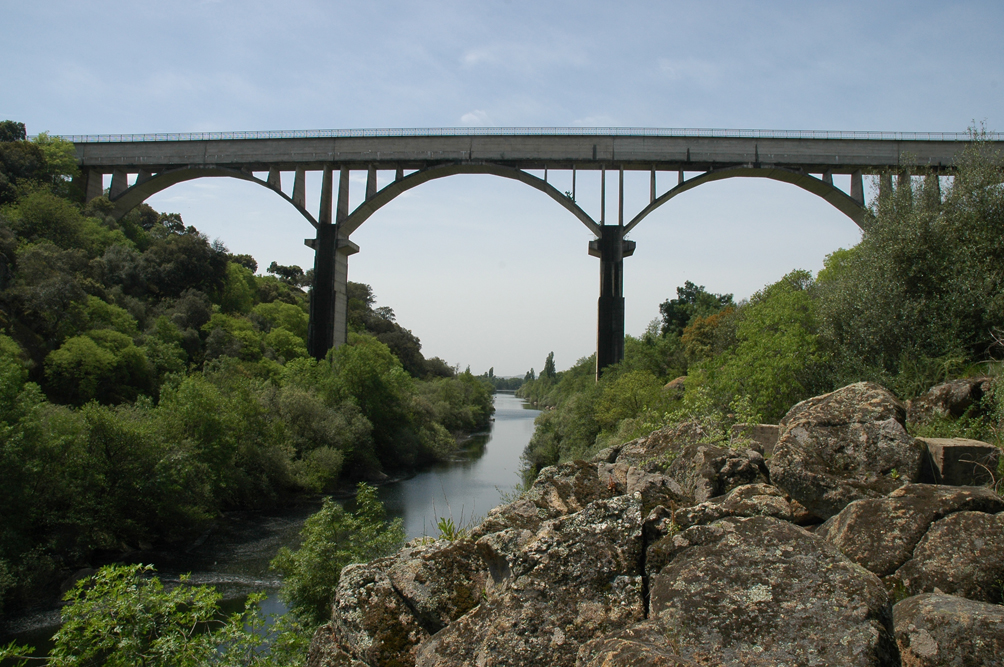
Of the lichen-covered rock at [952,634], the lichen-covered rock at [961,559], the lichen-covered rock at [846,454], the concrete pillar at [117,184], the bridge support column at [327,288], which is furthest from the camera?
the concrete pillar at [117,184]

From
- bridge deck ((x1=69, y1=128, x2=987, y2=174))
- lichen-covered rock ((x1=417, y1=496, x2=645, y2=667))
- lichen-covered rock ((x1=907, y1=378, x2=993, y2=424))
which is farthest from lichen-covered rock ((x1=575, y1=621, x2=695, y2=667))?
bridge deck ((x1=69, y1=128, x2=987, y2=174))

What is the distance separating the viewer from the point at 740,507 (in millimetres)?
3727

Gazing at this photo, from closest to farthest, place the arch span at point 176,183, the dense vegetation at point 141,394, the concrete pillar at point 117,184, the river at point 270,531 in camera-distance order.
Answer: the river at point 270,531 → the dense vegetation at point 141,394 → the arch span at point 176,183 → the concrete pillar at point 117,184

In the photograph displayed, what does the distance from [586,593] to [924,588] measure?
1.67 metres

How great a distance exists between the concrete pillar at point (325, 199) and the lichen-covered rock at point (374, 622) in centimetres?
2453

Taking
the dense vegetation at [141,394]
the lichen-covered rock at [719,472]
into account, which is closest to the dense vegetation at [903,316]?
the lichen-covered rock at [719,472]

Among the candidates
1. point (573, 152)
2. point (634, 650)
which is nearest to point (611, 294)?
point (573, 152)

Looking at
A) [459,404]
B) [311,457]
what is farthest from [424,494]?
[459,404]

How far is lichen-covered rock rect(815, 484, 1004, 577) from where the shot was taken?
3338 mm

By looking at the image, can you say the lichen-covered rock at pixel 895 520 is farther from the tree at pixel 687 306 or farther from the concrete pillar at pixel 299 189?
the tree at pixel 687 306

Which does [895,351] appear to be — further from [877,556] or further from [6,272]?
[6,272]

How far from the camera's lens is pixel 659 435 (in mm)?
6648

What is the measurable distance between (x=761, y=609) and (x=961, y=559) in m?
1.16

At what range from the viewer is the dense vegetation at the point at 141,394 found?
1614 cm
